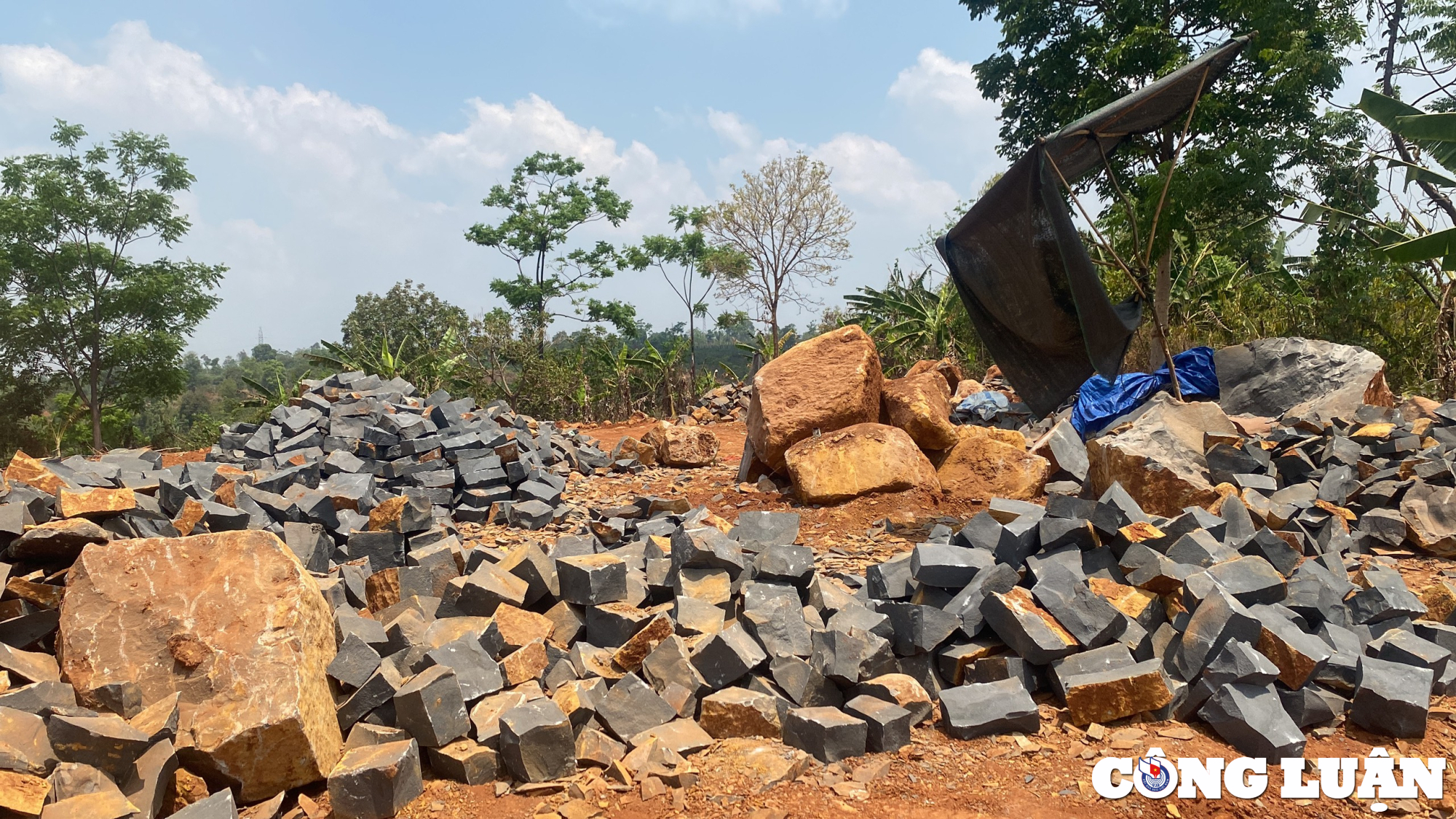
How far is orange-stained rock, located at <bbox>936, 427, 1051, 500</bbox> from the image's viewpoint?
670 centimetres

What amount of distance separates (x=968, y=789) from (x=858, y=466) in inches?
162

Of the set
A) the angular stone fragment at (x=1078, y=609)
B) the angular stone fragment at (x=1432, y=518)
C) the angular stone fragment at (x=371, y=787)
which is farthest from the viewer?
the angular stone fragment at (x=1432, y=518)

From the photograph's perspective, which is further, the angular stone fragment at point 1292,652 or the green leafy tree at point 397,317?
the green leafy tree at point 397,317

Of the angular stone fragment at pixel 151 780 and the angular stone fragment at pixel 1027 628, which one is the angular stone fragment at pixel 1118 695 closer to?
the angular stone fragment at pixel 1027 628

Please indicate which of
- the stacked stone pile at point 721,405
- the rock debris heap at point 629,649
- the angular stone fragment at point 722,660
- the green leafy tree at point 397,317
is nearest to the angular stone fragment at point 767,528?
the rock debris heap at point 629,649

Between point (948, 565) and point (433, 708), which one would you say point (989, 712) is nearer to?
point (948, 565)

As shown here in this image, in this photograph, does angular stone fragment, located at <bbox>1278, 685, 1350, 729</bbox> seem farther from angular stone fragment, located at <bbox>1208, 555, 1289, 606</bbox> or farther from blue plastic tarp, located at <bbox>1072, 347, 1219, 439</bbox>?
blue plastic tarp, located at <bbox>1072, 347, 1219, 439</bbox>

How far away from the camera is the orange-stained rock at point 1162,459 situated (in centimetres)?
540

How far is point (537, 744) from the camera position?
2.67 m

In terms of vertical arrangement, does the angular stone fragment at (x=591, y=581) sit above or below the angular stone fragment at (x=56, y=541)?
below

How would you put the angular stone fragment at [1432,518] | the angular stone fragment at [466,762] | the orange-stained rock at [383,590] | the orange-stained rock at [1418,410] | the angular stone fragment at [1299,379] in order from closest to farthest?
the angular stone fragment at [466,762]
the orange-stained rock at [383,590]
the angular stone fragment at [1432,518]
the orange-stained rock at [1418,410]
the angular stone fragment at [1299,379]

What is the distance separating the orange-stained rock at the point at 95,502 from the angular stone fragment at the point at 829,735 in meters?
3.54

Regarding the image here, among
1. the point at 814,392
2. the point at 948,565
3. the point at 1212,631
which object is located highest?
the point at 814,392

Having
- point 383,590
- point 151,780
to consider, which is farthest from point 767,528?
point 151,780
